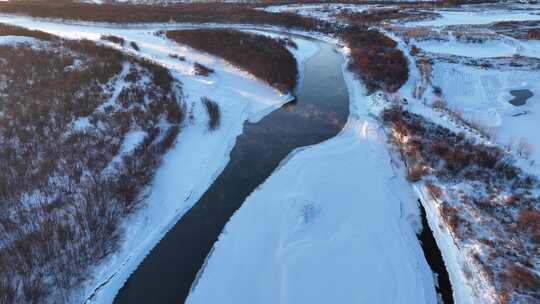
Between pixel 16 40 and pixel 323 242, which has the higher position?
pixel 16 40

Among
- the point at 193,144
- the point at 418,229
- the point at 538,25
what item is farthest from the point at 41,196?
the point at 538,25

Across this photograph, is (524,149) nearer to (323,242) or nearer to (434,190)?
(434,190)

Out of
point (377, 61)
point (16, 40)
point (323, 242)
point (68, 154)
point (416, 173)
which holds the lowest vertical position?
point (323, 242)

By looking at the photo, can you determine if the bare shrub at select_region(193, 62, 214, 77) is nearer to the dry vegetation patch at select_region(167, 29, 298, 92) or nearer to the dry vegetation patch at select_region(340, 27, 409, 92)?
the dry vegetation patch at select_region(167, 29, 298, 92)

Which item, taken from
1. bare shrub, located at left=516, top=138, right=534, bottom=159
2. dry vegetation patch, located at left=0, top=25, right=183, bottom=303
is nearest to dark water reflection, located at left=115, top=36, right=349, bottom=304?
dry vegetation patch, located at left=0, top=25, right=183, bottom=303

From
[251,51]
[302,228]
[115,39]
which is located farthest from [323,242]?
[115,39]

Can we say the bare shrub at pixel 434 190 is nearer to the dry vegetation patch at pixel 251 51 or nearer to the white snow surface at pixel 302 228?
the white snow surface at pixel 302 228
